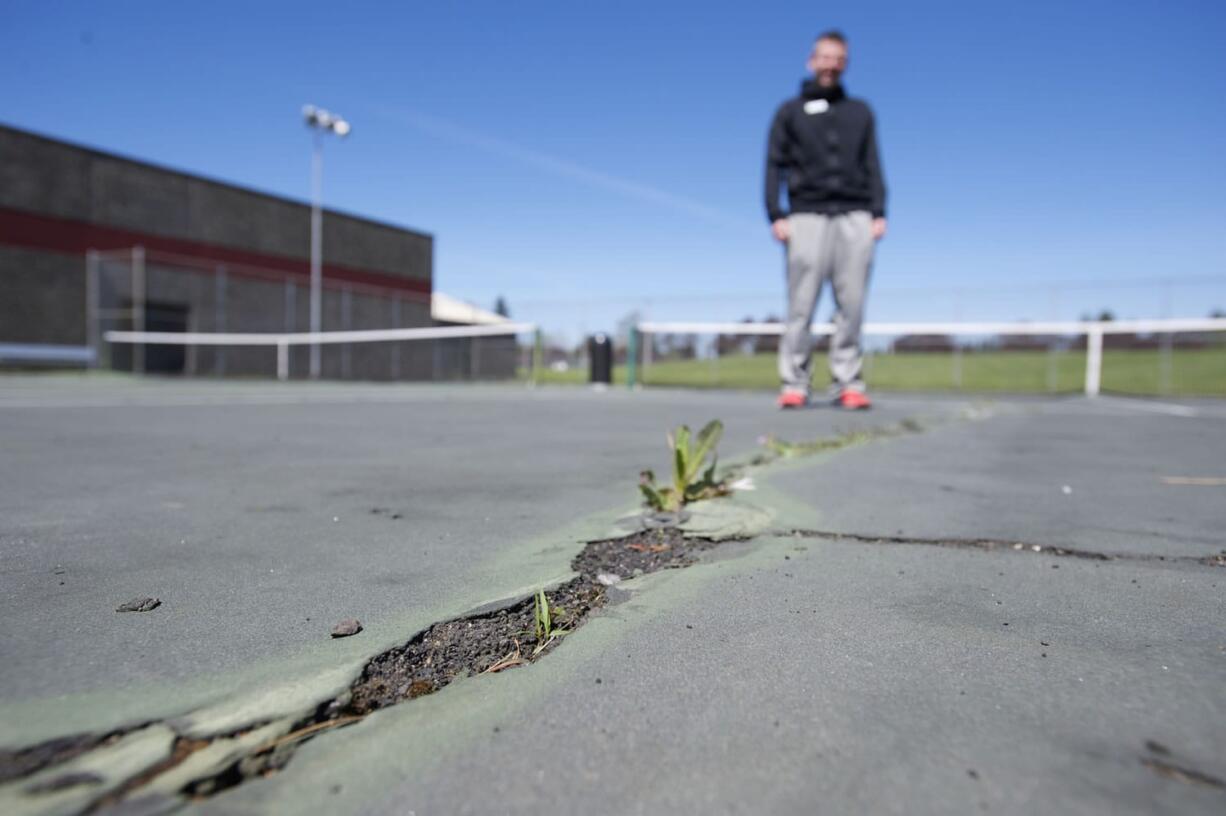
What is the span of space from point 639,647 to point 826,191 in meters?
4.56

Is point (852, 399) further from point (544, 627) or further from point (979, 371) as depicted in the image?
point (979, 371)

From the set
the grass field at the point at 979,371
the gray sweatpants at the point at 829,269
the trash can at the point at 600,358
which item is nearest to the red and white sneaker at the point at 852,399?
the gray sweatpants at the point at 829,269

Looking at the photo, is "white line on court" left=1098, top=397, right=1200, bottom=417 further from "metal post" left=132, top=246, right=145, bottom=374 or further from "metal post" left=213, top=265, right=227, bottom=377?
"metal post" left=213, top=265, right=227, bottom=377

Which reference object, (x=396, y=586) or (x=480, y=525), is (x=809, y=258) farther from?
(x=396, y=586)

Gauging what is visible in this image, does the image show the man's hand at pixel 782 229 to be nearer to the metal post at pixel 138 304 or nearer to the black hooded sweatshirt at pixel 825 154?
the black hooded sweatshirt at pixel 825 154

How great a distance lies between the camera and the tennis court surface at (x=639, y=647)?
815 mm

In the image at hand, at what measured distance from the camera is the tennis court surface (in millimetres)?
815

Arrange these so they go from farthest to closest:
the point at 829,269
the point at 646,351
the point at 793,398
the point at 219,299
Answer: the point at 219,299
the point at 646,351
the point at 793,398
the point at 829,269

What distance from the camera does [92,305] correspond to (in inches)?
864

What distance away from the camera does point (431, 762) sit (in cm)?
85

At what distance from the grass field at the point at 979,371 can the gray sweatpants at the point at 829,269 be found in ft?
42.6

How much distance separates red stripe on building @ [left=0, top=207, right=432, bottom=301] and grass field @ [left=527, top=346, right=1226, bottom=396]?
14.5 m

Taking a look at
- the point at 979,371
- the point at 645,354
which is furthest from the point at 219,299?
the point at 979,371

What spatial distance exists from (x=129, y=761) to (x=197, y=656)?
298mm
